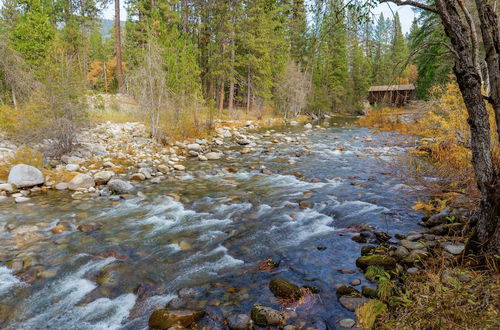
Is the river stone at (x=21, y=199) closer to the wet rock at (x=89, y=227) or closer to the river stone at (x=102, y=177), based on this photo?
the river stone at (x=102, y=177)

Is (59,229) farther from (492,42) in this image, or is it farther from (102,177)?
(492,42)

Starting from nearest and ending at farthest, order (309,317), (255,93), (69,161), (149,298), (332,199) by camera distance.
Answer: (309,317), (149,298), (332,199), (69,161), (255,93)

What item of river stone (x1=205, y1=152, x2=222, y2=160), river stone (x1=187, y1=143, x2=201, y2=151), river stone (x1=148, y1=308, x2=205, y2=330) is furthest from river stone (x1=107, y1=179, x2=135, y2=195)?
river stone (x1=187, y1=143, x2=201, y2=151)

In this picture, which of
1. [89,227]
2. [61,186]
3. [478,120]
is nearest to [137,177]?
[61,186]

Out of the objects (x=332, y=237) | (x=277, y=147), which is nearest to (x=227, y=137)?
(x=277, y=147)

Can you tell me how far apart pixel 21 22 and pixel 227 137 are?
1490cm

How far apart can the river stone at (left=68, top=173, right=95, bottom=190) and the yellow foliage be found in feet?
26.6

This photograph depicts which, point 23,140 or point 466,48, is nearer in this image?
point 466,48

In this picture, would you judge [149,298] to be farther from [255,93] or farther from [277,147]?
[255,93]

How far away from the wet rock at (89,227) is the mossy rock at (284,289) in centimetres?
403

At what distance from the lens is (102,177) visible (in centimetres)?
921

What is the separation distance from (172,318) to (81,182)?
22.0ft

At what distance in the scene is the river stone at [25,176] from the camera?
8.16m

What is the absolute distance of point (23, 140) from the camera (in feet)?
34.8
